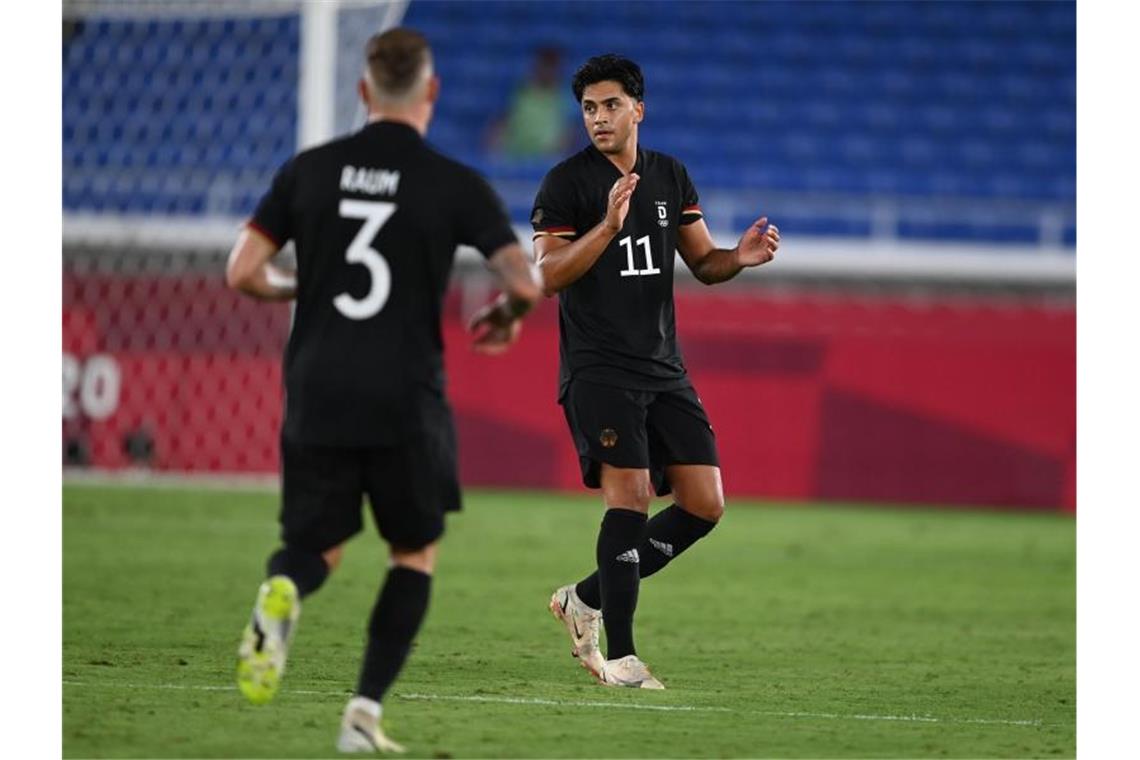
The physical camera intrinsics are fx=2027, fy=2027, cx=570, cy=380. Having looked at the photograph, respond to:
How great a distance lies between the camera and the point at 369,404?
4.93 meters

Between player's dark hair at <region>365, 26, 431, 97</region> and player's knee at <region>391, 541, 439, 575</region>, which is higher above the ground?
player's dark hair at <region>365, 26, 431, 97</region>

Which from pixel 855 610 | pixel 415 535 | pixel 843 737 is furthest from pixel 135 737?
pixel 855 610

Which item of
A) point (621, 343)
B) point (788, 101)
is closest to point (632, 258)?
point (621, 343)

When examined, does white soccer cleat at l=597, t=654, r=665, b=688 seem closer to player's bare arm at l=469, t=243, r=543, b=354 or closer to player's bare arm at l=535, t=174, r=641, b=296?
player's bare arm at l=535, t=174, r=641, b=296

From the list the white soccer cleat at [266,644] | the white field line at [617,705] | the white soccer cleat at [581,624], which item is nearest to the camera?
the white soccer cleat at [266,644]

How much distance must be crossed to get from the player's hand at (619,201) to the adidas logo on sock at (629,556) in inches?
43.9

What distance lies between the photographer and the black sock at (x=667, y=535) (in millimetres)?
6948

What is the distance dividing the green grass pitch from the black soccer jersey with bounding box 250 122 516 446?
2.80ft

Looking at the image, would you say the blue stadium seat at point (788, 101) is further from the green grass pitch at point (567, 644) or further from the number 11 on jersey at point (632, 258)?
the number 11 on jersey at point (632, 258)

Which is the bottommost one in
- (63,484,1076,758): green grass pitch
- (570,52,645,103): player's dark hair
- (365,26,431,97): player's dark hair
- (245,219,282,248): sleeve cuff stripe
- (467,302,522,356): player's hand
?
(63,484,1076,758): green grass pitch

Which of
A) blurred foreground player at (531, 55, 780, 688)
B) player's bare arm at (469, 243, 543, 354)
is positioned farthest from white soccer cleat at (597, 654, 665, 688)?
player's bare arm at (469, 243, 543, 354)

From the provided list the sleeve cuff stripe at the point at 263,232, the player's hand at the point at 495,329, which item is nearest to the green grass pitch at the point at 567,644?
the player's hand at the point at 495,329

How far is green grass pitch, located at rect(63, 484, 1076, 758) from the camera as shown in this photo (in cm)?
538

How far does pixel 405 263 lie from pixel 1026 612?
5592 millimetres
